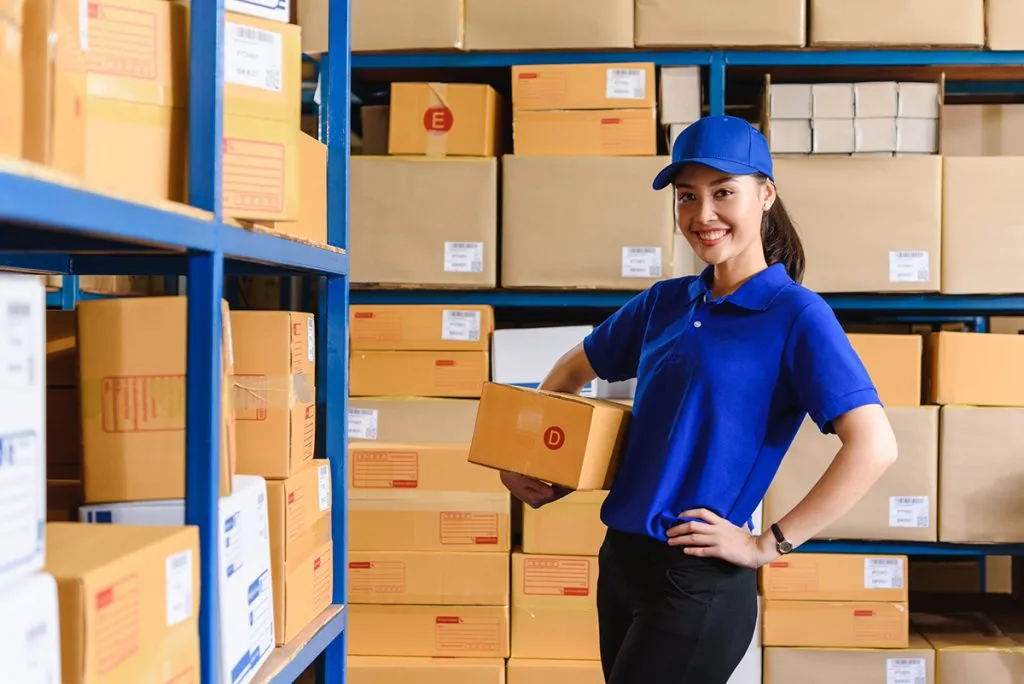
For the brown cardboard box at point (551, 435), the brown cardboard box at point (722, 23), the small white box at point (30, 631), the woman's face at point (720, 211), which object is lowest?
the small white box at point (30, 631)

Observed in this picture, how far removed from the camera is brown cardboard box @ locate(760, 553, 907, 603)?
2.72 metres

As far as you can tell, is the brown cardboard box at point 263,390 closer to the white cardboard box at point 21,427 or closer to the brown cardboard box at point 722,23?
the white cardboard box at point 21,427

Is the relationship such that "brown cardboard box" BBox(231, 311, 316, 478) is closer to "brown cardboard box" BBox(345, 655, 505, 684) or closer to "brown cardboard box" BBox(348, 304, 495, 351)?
"brown cardboard box" BBox(348, 304, 495, 351)

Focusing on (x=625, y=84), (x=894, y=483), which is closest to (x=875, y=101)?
(x=625, y=84)

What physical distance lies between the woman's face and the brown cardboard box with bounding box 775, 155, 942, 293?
1020 millimetres

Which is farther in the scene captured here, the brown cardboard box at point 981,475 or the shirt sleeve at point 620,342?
the brown cardboard box at point 981,475

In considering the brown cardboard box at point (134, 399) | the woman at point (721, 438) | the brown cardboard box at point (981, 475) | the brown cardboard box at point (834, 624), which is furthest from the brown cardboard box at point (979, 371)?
the brown cardboard box at point (134, 399)

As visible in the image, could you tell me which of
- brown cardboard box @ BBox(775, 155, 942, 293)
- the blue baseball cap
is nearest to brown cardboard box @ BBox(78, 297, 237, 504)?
the blue baseball cap

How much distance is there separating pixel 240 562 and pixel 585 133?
1793mm

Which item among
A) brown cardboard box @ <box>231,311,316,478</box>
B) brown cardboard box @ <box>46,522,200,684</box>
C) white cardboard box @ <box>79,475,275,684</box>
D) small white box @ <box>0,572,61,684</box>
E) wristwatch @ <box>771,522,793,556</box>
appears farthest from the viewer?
wristwatch @ <box>771,522,793,556</box>

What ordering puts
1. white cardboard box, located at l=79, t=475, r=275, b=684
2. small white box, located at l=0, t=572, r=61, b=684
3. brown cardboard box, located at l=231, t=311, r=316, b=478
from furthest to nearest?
brown cardboard box, located at l=231, t=311, r=316, b=478 → white cardboard box, located at l=79, t=475, r=275, b=684 → small white box, located at l=0, t=572, r=61, b=684

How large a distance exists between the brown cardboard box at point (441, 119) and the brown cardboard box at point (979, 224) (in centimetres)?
126

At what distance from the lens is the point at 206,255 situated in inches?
46.1

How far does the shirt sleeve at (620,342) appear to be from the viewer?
6.50 feet
